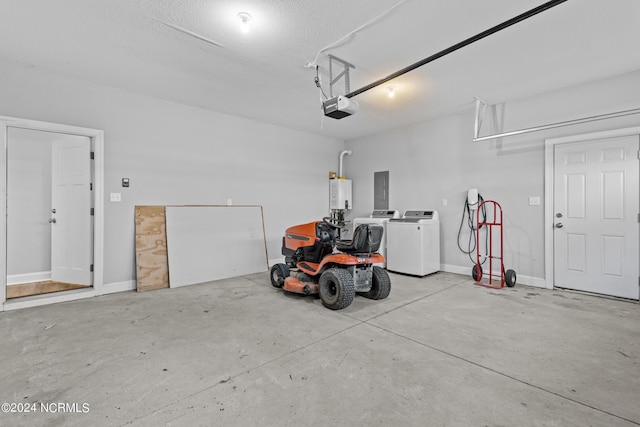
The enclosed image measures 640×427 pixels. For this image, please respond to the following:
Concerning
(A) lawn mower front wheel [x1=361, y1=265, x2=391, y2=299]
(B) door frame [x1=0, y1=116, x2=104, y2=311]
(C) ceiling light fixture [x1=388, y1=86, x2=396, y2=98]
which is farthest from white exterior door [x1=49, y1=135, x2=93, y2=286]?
(C) ceiling light fixture [x1=388, y1=86, x2=396, y2=98]

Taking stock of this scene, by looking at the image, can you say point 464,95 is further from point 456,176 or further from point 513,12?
point 513,12

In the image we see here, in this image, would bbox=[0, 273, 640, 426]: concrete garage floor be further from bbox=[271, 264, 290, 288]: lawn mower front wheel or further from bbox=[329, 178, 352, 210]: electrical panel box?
bbox=[329, 178, 352, 210]: electrical panel box

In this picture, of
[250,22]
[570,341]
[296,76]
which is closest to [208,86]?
[296,76]

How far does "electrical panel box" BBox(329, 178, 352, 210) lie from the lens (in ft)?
20.4

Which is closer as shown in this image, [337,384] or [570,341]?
[337,384]

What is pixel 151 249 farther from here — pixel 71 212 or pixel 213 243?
pixel 71 212

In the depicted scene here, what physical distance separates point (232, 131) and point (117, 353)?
3696mm

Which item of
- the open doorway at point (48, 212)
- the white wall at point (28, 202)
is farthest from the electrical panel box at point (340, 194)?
the white wall at point (28, 202)

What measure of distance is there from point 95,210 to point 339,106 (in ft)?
11.0

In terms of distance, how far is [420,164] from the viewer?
5.31 m

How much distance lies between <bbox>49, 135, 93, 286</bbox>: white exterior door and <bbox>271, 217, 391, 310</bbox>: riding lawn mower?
2.54 metres

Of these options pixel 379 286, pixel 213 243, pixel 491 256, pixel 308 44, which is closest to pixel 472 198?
pixel 491 256

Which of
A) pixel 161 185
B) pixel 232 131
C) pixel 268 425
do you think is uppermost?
pixel 232 131

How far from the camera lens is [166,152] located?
4.26 m
